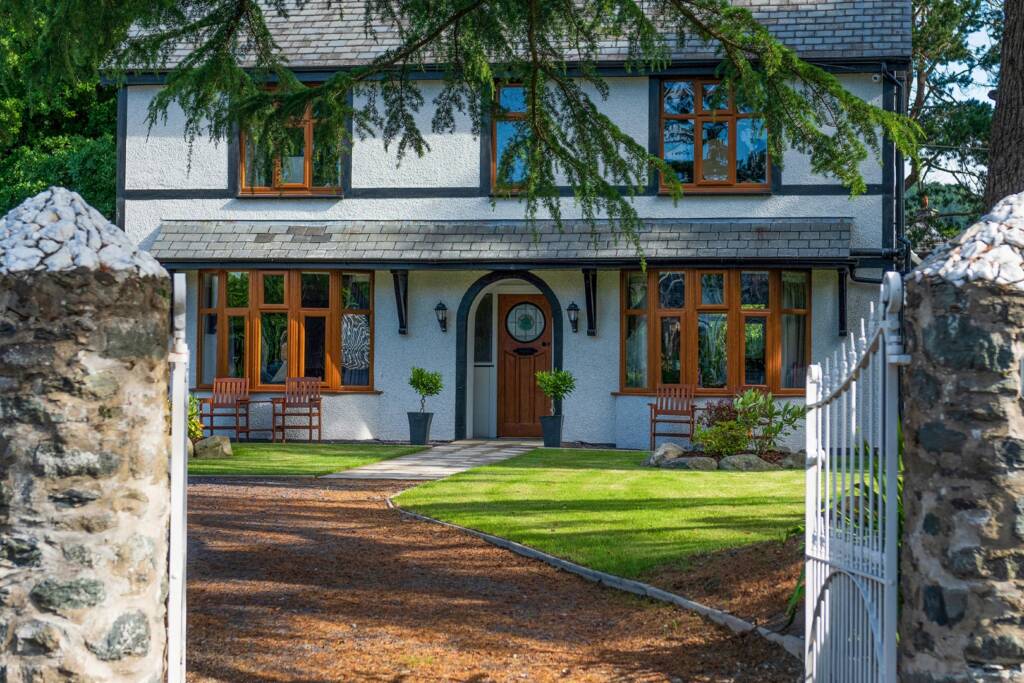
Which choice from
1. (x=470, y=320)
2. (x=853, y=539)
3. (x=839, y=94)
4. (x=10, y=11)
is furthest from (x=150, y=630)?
(x=470, y=320)

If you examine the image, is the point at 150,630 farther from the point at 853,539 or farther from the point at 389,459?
the point at 389,459

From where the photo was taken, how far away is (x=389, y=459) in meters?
14.8

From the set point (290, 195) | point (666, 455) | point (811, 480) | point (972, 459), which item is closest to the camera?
point (972, 459)

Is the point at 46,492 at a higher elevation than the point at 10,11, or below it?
below

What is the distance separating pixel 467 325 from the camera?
17.8m

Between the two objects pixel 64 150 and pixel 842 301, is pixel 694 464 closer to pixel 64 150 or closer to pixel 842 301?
pixel 842 301

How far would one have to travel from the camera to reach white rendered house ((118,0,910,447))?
16594 millimetres

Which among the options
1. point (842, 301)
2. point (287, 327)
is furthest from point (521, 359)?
point (842, 301)

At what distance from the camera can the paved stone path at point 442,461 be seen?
1291 centimetres

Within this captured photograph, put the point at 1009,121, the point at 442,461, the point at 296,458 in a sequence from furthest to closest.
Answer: the point at 296,458
the point at 442,461
the point at 1009,121

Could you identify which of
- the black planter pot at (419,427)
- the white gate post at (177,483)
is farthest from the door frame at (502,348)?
the white gate post at (177,483)

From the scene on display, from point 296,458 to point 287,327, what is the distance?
11.4 feet

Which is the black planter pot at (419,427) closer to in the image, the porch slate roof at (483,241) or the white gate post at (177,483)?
the porch slate roof at (483,241)

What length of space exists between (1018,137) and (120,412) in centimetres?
474
